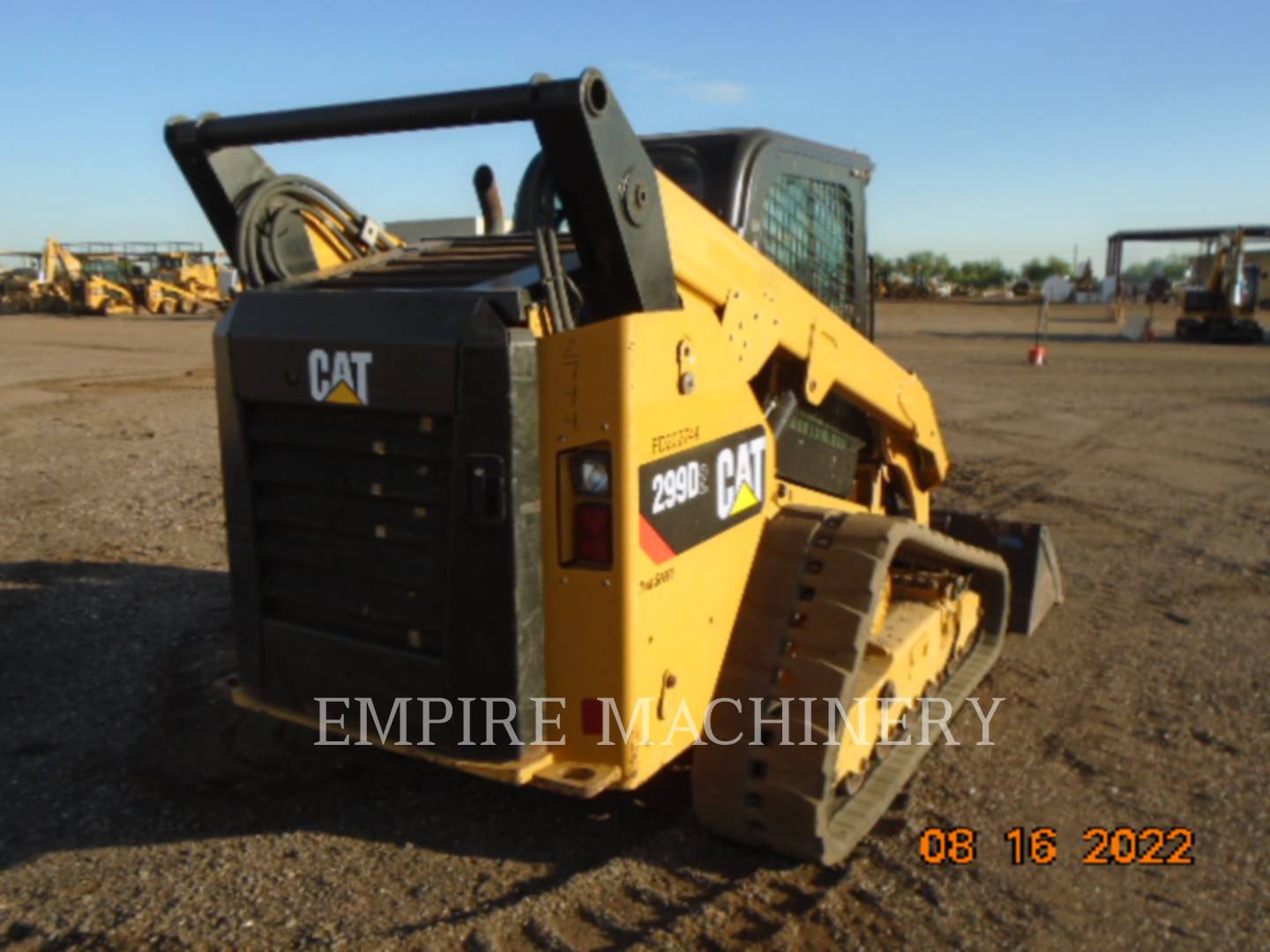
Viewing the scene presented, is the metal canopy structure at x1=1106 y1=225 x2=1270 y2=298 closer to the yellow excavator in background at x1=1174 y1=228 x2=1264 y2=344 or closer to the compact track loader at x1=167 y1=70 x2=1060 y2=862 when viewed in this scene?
the yellow excavator in background at x1=1174 y1=228 x2=1264 y2=344

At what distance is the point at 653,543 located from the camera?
282 centimetres

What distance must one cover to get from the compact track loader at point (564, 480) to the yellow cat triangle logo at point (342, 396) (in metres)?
0.01

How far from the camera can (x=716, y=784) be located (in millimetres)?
3236

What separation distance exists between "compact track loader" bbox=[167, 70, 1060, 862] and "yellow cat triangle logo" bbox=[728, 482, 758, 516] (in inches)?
0.5

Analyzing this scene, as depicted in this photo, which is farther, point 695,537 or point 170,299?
point 170,299

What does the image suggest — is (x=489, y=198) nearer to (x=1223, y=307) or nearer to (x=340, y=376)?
(x=340, y=376)

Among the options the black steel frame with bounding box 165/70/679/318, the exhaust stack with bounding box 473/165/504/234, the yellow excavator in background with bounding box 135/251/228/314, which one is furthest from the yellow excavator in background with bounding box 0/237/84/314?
the black steel frame with bounding box 165/70/679/318

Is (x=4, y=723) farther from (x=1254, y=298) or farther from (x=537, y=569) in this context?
(x=1254, y=298)

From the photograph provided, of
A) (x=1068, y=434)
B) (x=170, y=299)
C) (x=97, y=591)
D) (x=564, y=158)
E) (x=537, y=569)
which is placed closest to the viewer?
(x=564, y=158)

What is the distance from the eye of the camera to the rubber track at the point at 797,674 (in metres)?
3.12

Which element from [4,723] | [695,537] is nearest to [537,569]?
[695,537]

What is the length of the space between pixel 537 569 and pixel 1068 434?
10.9m

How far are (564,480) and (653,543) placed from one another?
284 mm

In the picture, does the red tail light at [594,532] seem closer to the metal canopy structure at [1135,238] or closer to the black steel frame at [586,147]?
the black steel frame at [586,147]
